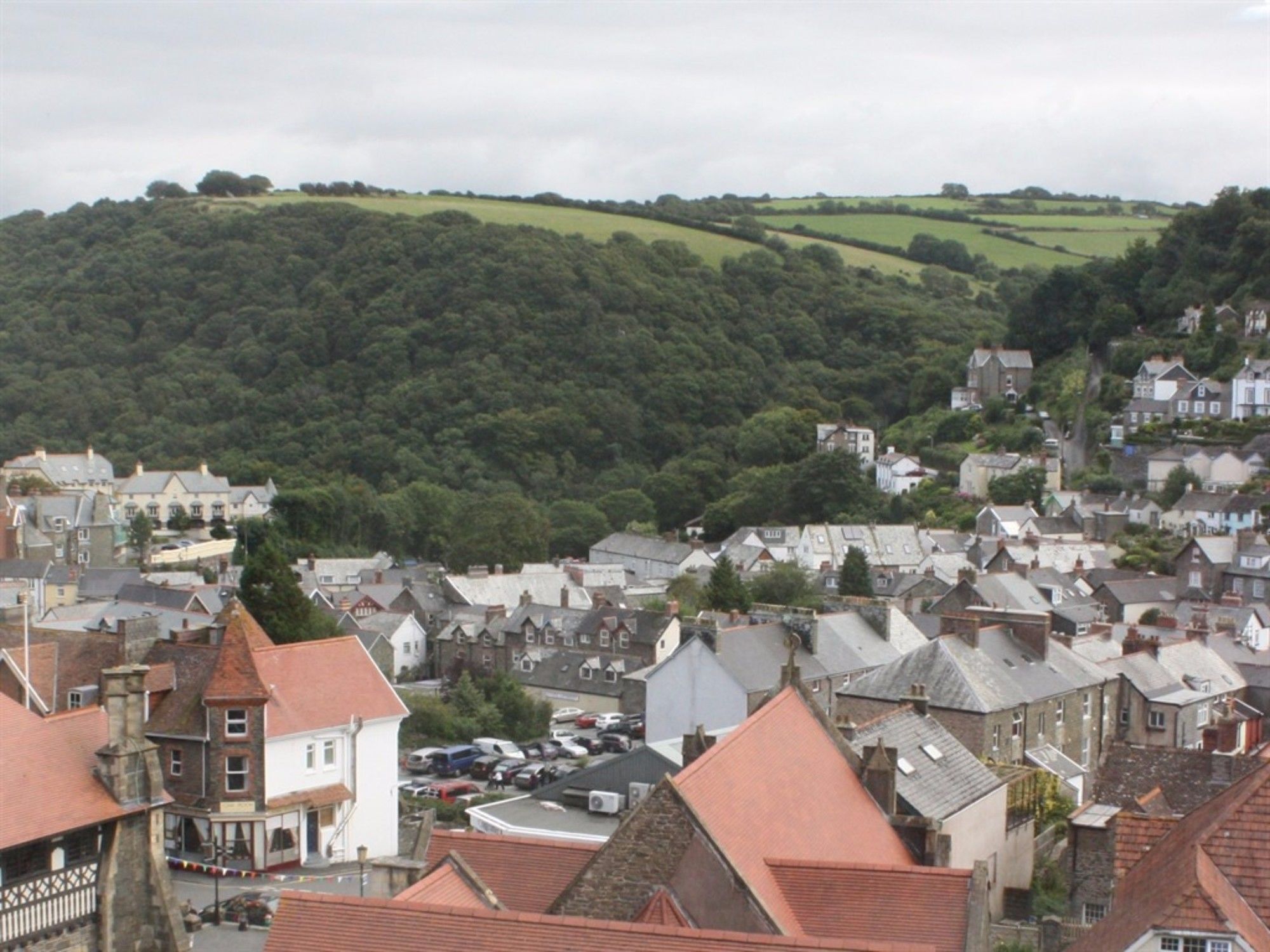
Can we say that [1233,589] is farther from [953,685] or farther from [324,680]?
[324,680]

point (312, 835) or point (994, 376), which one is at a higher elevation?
point (994, 376)

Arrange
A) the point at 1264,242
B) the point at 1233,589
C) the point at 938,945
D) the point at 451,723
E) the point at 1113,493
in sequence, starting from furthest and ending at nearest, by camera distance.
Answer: the point at 1264,242 < the point at 1113,493 < the point at 1233,589 < the point at 451,723 < the point at 938,945

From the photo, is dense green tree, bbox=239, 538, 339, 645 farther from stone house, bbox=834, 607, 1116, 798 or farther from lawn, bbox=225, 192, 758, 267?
lawn, bbox=225, 192, 758, 267

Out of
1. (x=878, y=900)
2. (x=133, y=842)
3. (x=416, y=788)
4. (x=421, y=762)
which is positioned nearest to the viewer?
A: (x=878, y=900)

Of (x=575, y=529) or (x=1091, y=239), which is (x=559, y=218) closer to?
(x=1091, y=239)

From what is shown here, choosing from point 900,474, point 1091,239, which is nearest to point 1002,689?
point 900,474

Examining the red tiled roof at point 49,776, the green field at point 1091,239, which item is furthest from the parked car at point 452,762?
the green field at point 1091,239

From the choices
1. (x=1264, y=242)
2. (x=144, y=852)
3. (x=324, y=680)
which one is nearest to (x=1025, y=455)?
(x=1264, y=242)
